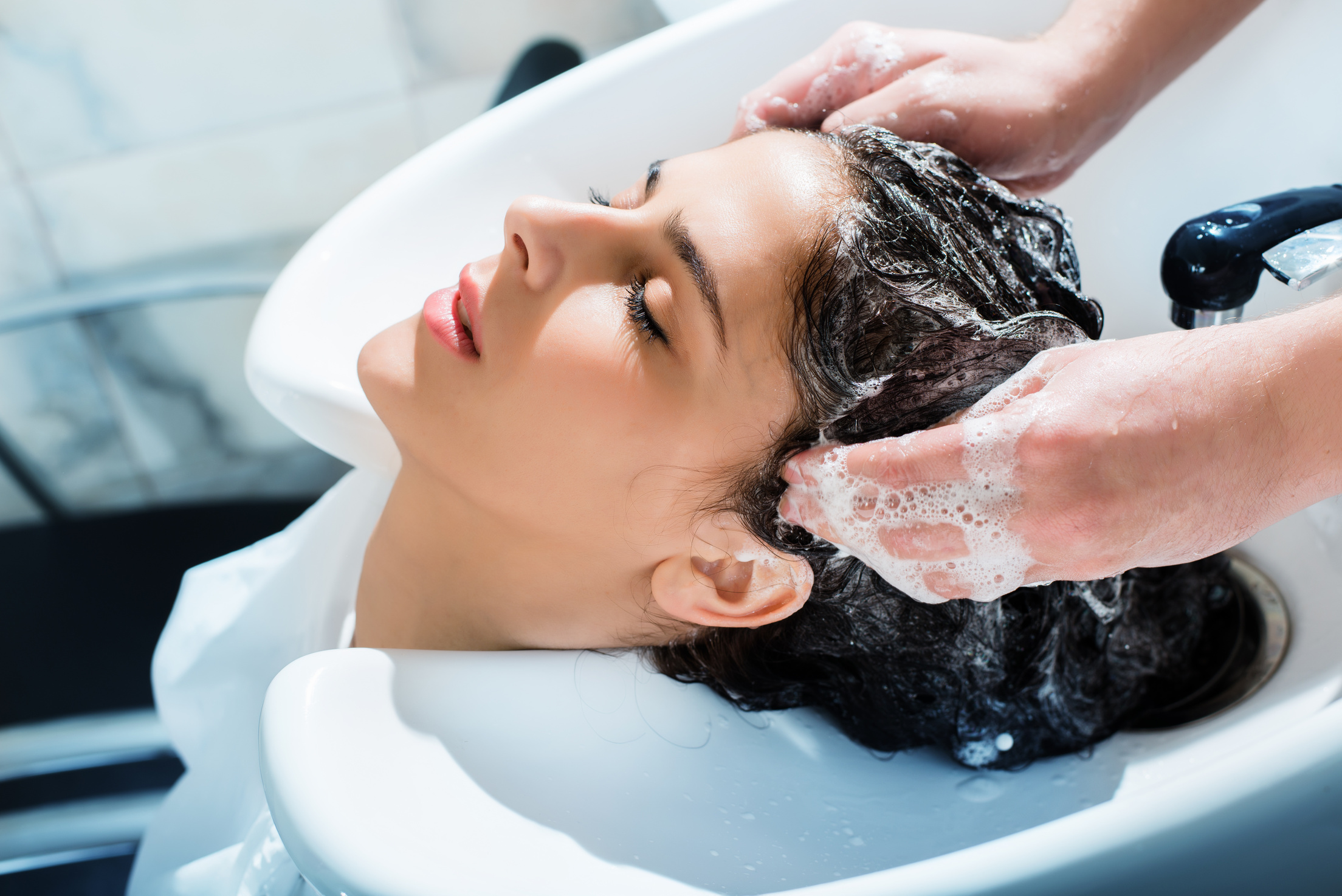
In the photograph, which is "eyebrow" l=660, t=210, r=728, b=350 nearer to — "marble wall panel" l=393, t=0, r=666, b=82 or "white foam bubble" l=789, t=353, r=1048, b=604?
"white foam bubble" l=789, t=353, r=1048, b=604

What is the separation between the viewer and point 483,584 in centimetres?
95

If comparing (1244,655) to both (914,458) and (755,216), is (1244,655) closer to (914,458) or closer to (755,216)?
(914,458)

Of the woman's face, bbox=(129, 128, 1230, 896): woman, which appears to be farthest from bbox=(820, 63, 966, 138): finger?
the woman's face

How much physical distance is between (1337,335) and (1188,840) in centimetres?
37

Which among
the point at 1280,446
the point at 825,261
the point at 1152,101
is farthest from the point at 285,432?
the point at 1280,446

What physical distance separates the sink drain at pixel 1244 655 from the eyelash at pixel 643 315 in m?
0.73

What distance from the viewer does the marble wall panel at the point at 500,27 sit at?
1.94 m

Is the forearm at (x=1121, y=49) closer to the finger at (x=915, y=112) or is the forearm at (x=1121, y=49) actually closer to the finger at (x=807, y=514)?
the finger at (x=915, y=112)

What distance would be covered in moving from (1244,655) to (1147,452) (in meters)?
0.61

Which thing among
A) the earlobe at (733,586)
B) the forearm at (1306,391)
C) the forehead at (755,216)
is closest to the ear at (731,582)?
the earlobe at (733,586)

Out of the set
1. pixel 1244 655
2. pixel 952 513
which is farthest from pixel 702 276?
pixel 1244 655

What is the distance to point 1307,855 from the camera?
0.52m

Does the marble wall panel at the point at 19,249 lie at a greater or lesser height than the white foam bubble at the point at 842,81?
lesser

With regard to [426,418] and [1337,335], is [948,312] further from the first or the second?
[426,418]
